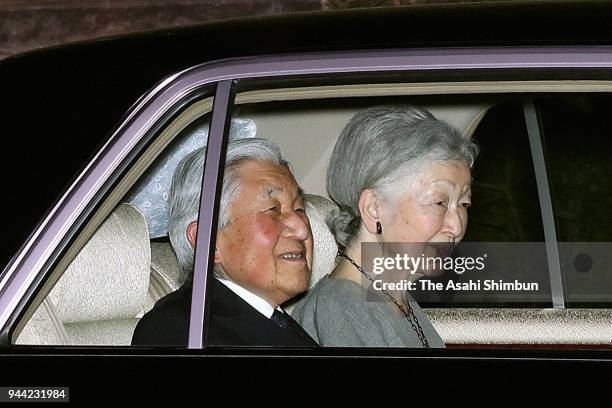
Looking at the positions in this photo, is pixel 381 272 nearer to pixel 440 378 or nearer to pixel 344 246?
pixel 344 246

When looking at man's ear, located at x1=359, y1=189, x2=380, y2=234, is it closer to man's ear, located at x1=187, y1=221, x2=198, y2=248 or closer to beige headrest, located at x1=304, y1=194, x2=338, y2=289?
beige headrest, located at x1=304, y1=194, x2=338, y2=289

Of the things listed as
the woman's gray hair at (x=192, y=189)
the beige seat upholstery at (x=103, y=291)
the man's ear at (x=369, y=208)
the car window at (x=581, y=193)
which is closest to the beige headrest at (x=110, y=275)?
the beige seat upholstery at (x=103, y=291)

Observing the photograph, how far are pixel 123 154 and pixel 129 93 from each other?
132mm

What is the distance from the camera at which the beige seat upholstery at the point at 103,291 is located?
8.84 feet

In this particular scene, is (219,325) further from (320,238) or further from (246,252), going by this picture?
(320,238)

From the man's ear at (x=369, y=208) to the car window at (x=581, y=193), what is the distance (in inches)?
18.0

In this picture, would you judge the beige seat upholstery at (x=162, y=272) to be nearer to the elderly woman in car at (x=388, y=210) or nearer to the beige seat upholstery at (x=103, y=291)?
the beige seat upholstery at (x=103, y=291)

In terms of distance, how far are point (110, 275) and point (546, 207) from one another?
1.32m

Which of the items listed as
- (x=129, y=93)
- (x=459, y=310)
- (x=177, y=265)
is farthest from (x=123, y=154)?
(x=459, y=310)

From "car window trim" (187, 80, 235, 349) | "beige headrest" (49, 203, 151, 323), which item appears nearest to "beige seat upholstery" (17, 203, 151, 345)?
"beige headrest" (49, 203, 151, 323)

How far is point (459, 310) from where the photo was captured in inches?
137

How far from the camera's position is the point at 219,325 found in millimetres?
2539

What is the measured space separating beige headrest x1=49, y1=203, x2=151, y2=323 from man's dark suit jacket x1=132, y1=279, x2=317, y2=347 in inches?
7.0

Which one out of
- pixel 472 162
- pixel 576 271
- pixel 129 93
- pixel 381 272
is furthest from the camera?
pixel 576 271
